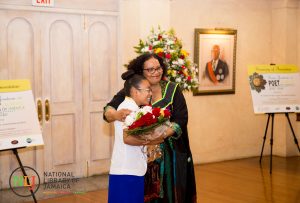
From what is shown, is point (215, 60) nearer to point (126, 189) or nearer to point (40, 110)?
point (40, 110)

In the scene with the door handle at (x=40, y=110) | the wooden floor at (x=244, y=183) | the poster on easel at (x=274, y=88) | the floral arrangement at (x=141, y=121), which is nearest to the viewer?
the floral arrangement at (x=141, y=121)

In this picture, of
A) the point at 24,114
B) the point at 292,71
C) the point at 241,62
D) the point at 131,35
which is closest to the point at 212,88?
the point at 241,62

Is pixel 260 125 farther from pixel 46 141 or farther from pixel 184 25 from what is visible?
pixel 46 141

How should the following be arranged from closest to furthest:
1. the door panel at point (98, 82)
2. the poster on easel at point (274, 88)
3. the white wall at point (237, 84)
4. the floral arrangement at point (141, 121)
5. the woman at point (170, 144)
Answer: the floral arrangement at point (141, 121) < the woman at point (170, 144) < the door panel at point (98, 82) < the poster on easel at point (274, 88) < the white wall at point (237, 84)

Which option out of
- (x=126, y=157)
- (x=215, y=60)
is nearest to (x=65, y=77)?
(x=215, y=60)

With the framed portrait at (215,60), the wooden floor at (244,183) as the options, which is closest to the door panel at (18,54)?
the wooden floor at (244,183)

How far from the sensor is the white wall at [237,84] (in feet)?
26.5

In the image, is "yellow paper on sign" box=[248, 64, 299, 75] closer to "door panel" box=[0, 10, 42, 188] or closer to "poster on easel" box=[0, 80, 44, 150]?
"door panel" box=[0, 10, 42, 188]

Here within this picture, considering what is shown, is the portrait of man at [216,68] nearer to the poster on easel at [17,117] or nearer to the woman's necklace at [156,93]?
the poster on easel at [17,117]

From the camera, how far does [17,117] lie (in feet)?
16.0

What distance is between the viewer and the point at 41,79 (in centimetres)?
671

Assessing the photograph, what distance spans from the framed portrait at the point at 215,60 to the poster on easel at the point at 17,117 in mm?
3731

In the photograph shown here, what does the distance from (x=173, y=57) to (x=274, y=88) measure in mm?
2594

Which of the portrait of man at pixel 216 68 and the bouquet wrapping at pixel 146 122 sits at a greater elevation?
the portrait of man at pixel 216 68
